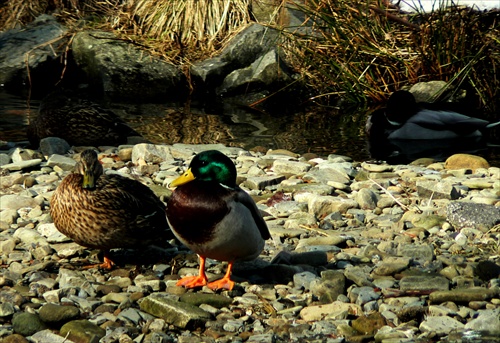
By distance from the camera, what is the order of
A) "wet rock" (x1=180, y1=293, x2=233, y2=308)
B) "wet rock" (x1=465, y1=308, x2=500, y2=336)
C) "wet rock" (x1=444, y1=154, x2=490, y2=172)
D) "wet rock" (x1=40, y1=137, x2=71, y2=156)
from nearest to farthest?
"wet rock" (x1=465, y1=308, x2=500, y2=336) < "wet rock" (x1=180, y1=293, x2=233, y2=308) < "wet rock" (x1=444, y1=154, x2=490, y2=172) < "wet rock" (x1=40, y1=137, x2=71, y2=156)

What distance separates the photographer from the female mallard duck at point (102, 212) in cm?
446

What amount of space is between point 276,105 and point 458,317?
6938 millimetres

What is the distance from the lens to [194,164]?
162 inches

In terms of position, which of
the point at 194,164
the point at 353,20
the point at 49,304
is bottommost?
the point at 49,304

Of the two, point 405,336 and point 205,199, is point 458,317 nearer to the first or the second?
point 405,336

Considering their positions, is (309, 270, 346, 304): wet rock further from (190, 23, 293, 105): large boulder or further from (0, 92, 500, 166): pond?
(190, 23, 293, 105): large boulder

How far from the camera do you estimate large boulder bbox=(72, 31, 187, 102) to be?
36.1ft

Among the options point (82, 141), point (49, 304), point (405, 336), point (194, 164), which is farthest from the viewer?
point (82, 141)

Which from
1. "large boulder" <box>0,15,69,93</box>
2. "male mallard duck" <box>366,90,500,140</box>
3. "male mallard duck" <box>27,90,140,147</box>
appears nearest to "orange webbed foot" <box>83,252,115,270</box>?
"male mallard duck" <box>27,90,140,147</box>

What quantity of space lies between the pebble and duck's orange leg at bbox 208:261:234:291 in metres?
0.03

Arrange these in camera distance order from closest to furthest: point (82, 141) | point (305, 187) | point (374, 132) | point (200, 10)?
point (305, 187), point (82, 141), point (374, 132), point (200, 10)

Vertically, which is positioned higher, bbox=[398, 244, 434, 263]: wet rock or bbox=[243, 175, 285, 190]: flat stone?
bbox=[243, 175, 285, 190]: flat stone

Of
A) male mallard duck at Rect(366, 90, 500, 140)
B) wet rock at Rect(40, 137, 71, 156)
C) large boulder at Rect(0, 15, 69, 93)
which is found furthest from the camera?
large boulder at Rect(0, 15, 69, 93)

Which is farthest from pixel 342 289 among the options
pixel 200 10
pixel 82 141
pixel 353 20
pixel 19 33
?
pixel 19 33
